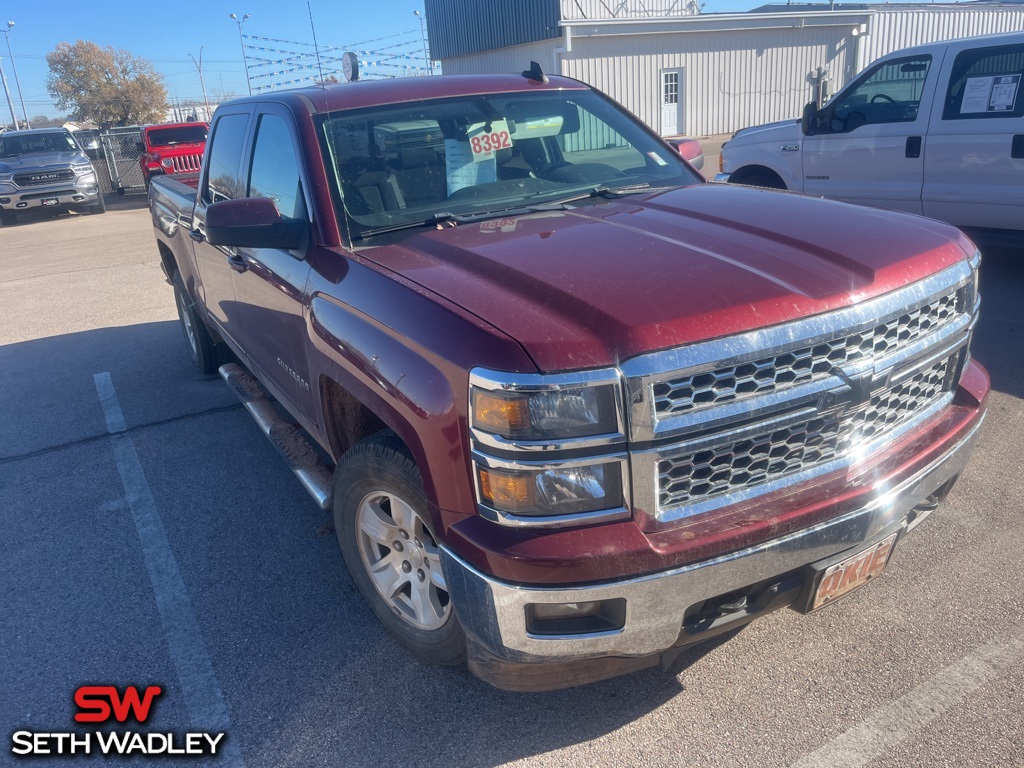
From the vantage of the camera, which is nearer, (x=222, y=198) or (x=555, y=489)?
(x=555, y=489)

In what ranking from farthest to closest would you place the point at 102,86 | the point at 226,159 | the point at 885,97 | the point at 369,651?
1. the point at 102,86
2. the point at 885,97
3. the point at 226,159
4. the point at 369,651

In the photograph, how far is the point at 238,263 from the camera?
397 cm

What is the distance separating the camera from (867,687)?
8.76 ft

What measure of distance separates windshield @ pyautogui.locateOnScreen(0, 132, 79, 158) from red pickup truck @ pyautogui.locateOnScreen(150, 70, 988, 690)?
18.3 meters

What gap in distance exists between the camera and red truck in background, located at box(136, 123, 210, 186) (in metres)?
19.6

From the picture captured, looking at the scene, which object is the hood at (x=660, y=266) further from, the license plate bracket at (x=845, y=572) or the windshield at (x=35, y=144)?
the windshield at (x=35, y=144)

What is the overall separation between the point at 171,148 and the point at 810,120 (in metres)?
17.1

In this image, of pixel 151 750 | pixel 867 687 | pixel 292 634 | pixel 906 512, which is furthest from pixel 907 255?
pixel 151 750

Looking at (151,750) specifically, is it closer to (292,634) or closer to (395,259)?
(292,634)

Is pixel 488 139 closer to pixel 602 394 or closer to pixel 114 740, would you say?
pixel 602 394

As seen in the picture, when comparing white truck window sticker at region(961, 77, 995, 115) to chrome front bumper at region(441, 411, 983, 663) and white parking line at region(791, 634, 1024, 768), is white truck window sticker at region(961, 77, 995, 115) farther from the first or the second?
chrome front bumper at region(441, 411, 983, 663)

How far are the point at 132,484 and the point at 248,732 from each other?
2.36 m

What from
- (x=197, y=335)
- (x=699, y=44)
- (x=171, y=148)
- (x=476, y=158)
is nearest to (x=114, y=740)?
(x=476, y=158)

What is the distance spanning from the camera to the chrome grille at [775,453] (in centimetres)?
220
